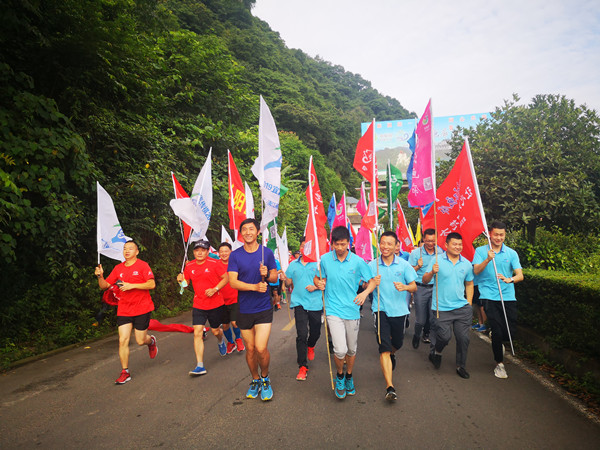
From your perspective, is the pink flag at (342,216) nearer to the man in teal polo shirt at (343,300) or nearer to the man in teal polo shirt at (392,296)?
the man in teal polo shirt at (392,296)

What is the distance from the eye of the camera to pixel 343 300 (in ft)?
13.3

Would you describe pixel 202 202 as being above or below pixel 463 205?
above

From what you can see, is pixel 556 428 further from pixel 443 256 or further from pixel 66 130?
pixel 66 130

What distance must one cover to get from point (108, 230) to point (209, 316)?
205 centimetres

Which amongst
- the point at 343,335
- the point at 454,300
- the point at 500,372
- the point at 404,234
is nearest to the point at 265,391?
the point at 343,335

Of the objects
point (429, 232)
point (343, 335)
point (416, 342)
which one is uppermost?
point (429, 232)

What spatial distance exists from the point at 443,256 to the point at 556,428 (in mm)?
2383

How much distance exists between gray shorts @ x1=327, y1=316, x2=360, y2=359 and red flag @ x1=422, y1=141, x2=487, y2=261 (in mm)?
2302

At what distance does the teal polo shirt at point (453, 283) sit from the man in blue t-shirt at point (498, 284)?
1.11ft

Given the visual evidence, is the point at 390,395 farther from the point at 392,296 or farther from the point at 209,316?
the point at 209,316

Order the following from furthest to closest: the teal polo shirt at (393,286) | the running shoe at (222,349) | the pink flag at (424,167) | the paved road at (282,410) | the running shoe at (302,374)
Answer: the running shoe at (222,349) → the pink flag at (424,167) → the running shoe at (302,374) → the teal polo shirt at (393,286) → the paved road at (282,410)

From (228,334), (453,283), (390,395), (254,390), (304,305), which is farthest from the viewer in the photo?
(228,334)

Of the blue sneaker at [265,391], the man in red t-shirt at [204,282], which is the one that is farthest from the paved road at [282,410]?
the man in red t-shirt at [204,282]

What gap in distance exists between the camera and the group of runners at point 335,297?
13.2ft
